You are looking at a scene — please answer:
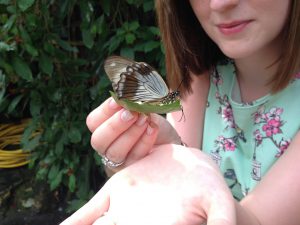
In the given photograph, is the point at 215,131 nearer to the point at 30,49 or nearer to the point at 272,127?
the point at 272,127

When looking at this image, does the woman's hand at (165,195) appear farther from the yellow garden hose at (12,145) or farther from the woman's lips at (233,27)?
the yellow garden hose at (12,145)

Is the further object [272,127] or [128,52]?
[128,52]

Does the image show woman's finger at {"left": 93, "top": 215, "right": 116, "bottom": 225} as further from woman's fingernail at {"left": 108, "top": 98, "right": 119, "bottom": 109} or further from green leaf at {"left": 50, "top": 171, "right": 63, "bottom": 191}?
green leaf at {"left": 50, "top": 171, "right": 63, "bottom": 191}

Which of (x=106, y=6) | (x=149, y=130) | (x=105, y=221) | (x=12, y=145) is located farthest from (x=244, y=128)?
(x=12, y=145)

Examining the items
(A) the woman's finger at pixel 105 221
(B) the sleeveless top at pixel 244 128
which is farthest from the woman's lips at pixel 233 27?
(A) the woman's finger at pixel 105 221

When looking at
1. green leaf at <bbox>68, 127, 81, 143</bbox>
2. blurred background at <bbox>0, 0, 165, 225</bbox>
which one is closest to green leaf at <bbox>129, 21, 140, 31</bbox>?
blurred background at <bbox>0, 0, 165, 225</bbox>
